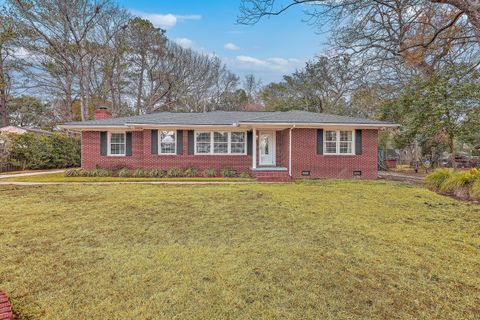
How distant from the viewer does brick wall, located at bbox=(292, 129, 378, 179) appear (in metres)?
12.8

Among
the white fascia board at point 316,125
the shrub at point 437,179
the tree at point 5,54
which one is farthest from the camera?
the tree at point 5,54

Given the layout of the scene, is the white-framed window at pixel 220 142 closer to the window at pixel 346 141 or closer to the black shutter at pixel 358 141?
the window at pixel 346 141

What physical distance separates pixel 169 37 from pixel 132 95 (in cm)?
751

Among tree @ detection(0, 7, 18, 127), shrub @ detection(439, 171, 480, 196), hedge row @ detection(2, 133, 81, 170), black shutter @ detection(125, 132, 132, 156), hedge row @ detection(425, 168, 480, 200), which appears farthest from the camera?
tree @ detection(0, 7, 18, 127)

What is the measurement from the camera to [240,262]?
3.24 meters

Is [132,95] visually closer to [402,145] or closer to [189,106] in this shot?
[189,106]

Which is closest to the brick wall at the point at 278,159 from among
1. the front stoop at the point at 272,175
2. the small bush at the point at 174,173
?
the small bush at the point at 174,173

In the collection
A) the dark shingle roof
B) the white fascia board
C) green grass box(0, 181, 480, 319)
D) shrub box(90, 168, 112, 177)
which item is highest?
the dark shingle roof

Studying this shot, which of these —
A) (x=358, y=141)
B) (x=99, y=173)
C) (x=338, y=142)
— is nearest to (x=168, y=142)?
(x=99, y=173)

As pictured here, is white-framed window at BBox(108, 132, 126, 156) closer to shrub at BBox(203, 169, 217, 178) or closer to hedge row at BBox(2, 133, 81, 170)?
shrub at BBox(203, 169, 217, 178)

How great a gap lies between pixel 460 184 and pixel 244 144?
9.05 m

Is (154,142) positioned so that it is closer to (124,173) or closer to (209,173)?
(124,173)

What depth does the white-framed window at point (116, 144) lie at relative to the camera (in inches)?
555

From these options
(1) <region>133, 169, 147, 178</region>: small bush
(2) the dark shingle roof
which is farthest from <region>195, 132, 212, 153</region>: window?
(1) <region>133, 169, 147, 178</region>: small bush
